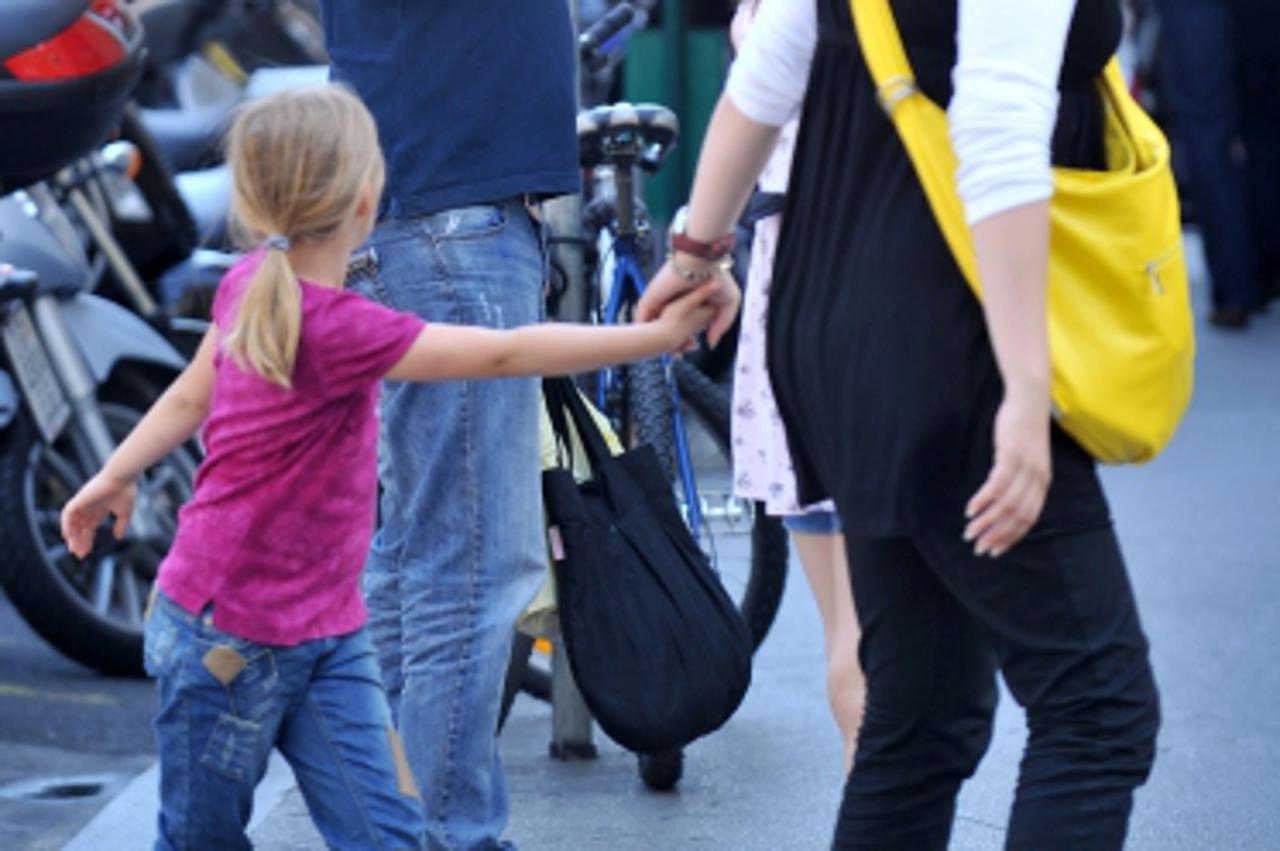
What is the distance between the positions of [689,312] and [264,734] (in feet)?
2.43

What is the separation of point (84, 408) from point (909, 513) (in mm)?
3384

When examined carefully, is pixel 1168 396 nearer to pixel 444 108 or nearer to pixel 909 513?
pixel 909 513

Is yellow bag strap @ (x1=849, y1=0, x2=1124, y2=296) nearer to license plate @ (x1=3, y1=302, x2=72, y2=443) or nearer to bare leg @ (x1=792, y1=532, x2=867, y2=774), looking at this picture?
bare leg @ (x1=792, y1=532, x2=867, y2=774)

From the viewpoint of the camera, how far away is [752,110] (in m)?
2.93

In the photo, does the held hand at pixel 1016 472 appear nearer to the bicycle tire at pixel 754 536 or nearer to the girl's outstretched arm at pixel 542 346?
the girl's outstretched arm at pixel 542 346

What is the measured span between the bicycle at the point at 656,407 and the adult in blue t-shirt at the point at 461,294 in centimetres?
91

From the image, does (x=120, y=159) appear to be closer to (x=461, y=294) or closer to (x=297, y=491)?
(x=461, y=294)

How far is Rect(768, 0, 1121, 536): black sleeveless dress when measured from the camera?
2.76m

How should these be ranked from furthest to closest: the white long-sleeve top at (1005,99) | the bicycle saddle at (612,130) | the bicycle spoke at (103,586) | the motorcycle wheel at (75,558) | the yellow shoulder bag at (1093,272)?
the bicycle spoke at (103,586) → the motorcycle wheel at (75,558) → the bicycle saddle at (612,130) → the yellow shoulder bag at (1093,272) → the white long-sleeve top at (1005,99)

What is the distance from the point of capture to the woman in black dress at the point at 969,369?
2.64 meters

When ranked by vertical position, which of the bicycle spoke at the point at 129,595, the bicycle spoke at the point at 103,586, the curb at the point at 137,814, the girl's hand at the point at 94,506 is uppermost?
the girl's hand at the point at 94,506

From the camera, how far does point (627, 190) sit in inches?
187

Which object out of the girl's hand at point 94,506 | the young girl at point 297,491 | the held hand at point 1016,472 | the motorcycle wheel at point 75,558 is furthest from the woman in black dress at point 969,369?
the motorcycle wheel at point 75,558

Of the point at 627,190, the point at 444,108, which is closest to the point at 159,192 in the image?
the point at 627,190
